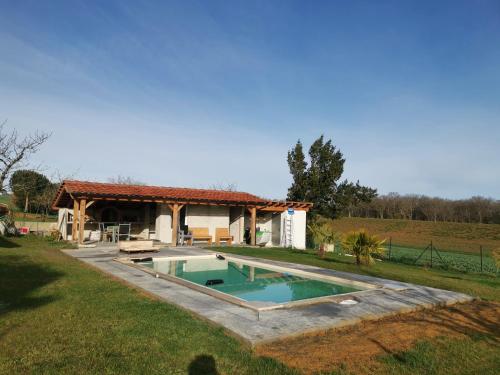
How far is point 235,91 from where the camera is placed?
20.5 metres

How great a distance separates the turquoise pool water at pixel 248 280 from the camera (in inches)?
377

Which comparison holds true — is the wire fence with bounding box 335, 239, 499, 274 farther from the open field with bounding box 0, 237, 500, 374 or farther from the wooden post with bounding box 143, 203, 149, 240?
the wooden post with bounding box 143, 203, 149, 240

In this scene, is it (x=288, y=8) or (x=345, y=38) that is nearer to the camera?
(x=288, y=8)

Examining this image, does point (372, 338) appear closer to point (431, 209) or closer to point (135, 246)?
point (135, 246)

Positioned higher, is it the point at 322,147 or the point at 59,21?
the point at 59,21

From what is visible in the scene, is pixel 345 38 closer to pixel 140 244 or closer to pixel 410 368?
pixel 140 244

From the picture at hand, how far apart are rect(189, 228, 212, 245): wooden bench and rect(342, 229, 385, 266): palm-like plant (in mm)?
8901

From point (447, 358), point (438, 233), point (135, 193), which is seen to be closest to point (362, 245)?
point (447, 358)

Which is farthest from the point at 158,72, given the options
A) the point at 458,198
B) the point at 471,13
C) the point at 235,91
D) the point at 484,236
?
the point at 458,198

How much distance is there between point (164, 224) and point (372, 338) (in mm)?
16412

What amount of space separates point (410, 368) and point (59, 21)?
15.2 metres

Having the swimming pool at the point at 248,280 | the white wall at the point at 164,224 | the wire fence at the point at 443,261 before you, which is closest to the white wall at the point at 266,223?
the wire fence at the point at 443,261

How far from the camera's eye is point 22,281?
319 inches

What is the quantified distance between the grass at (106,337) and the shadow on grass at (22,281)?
2cm
